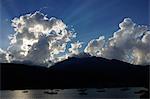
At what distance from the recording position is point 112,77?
12300cm

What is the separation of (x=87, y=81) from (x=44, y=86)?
13.6 m

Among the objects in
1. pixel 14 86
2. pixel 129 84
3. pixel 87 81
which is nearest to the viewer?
pixel 14 86

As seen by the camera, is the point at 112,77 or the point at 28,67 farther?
the point at 112,77

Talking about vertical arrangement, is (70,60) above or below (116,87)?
above

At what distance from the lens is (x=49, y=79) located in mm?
103375

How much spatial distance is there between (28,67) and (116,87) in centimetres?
3963

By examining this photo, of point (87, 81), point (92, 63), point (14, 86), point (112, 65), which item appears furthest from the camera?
point (92, 63)

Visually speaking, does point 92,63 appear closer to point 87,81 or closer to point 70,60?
point 70,60

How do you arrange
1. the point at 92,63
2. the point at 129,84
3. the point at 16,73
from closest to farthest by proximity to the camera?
1. the point at 16,73
2. the point at 129,84
3. the point at 92,63

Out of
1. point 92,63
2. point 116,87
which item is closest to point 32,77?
point 116,87

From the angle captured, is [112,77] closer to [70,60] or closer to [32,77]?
[32,77]

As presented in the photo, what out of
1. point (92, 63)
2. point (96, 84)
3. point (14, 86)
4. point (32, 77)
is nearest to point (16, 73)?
point (14, 86)

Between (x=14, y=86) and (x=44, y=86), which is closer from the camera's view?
(x=14, y=86)

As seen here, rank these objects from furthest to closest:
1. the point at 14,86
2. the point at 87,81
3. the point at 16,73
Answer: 1. the point at 87,81
2. the point at 14,86
3. the point at 16,73
